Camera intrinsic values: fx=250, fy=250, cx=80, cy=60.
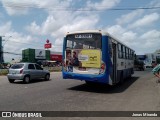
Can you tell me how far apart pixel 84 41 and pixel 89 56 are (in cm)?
96

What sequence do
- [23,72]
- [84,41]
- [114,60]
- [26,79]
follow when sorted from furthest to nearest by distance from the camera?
1. [26,79]
2. [23,72]
3. [114,60]
4. [84,41]

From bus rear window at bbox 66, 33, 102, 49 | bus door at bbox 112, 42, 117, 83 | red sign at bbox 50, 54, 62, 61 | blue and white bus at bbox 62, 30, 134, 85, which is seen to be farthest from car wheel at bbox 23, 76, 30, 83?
red sign at bbox 50, 54, 62, 61

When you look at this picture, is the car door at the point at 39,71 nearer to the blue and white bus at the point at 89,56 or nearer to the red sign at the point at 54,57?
the blue and white bus at the point at 89,56

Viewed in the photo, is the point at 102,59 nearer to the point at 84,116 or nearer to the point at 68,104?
the point at 68,104

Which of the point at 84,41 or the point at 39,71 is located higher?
the point at 84,41

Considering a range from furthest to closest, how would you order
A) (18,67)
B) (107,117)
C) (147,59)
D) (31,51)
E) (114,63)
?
1. (31,51)
2. (147,59)
3. (18,67)
4. (114,63)
5. (107,117)

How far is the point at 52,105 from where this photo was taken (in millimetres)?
9758

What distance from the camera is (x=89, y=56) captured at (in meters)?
14.0

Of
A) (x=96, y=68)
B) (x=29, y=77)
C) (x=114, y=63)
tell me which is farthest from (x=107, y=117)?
(x=29, y=77)

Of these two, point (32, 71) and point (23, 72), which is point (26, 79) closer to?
point (23, 72)

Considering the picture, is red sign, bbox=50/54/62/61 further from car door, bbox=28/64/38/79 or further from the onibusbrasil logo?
the onibusbrasil logo

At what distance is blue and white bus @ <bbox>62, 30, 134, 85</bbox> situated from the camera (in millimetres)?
13719

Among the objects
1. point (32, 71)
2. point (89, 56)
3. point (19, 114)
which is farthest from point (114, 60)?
point (19, 114)

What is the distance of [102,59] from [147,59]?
57.5 meters
